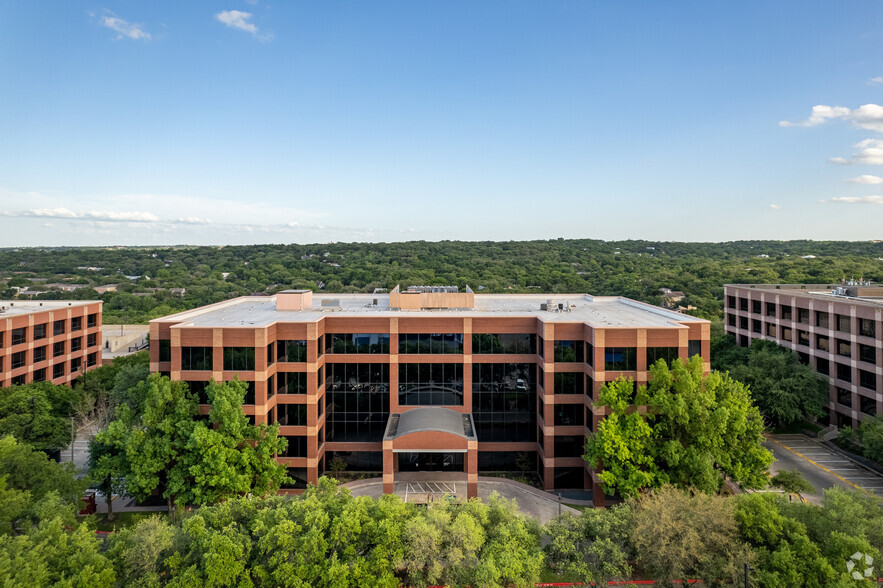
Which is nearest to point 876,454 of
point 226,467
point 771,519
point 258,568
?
point 771,519

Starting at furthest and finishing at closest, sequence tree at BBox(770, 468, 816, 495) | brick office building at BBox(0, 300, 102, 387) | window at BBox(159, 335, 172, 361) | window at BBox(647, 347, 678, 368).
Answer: brick office building at BBox(0, 300, 102, 387), window at BBox(159, 335, 172, 361), window at BBox(647, 347, 678, 368), tree at BBox(770, 468, 816, 495)

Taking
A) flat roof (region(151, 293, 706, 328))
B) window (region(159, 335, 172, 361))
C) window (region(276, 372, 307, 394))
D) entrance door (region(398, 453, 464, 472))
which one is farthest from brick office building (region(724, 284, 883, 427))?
window (region(159, 335, 172, 361))

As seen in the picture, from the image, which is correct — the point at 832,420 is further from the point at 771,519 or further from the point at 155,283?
the point at 155,283

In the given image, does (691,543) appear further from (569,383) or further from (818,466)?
(818,466)

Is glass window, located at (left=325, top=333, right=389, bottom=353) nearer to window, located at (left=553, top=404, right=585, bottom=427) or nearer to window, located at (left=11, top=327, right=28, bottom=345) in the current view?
window, located at (left=553, top=404, right=585, bottom=427)

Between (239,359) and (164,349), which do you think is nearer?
(239,359)

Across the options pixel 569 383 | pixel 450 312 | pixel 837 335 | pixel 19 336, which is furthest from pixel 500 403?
pixel 19 336
